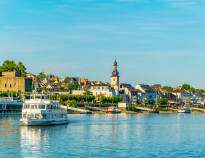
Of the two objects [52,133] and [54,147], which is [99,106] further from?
[54,147]

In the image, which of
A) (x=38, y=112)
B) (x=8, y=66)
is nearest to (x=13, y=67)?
(x=8, y=66)

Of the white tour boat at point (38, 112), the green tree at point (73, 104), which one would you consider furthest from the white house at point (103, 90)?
the white tour boat at point (38, 112)

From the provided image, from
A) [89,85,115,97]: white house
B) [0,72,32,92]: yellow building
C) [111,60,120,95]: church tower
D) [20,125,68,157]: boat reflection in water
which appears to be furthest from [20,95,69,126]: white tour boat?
[111,60,120,95]: church tower

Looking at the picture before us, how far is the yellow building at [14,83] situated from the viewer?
169m

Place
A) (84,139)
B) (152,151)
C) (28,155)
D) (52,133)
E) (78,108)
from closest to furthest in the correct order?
1. (28,155)
2. (152,151)
3. (84,139)
4. (52,133)
5. (78,108)

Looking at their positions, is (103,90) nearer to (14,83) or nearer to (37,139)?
(14,83)

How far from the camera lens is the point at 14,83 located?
555 ft

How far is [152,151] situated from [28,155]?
41.2 feet

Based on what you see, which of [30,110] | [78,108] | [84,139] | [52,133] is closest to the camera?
[84,139]

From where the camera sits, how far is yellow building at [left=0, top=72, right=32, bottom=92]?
169250 mm

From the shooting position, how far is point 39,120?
7269cm

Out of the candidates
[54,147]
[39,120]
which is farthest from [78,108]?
[54,147]

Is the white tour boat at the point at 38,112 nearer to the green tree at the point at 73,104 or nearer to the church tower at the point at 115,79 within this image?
the green tree at the point at 73,104

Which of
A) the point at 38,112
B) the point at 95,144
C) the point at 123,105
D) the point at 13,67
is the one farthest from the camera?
the point at 13,67
